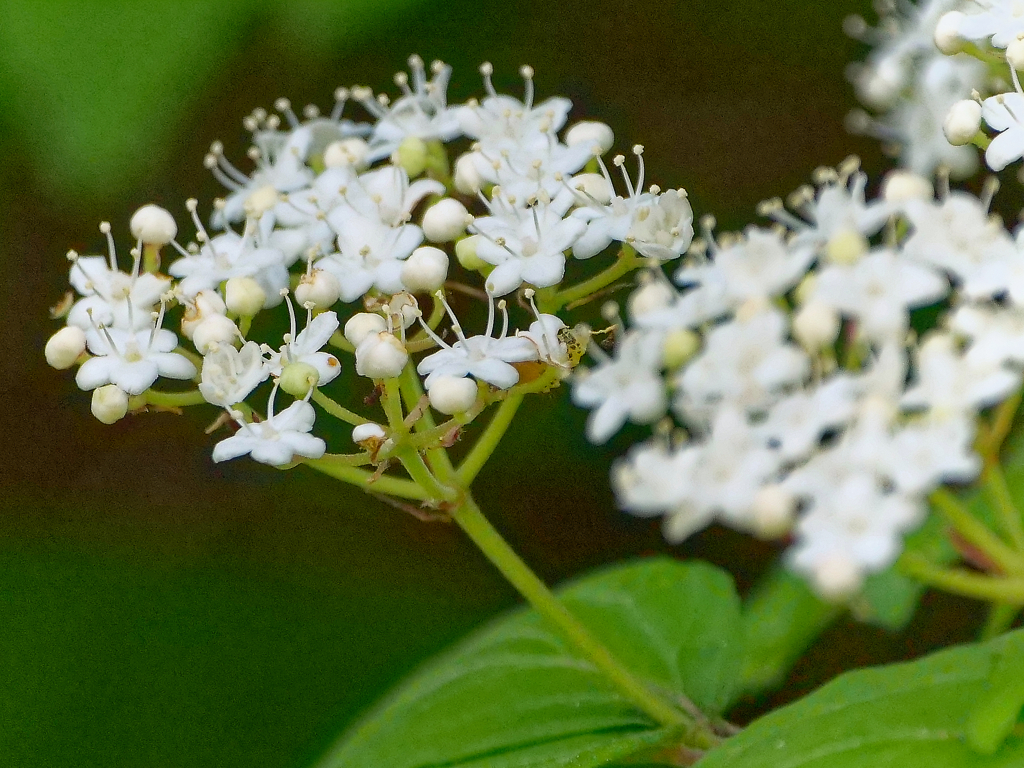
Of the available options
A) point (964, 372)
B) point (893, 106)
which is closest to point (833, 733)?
point (964, 372)

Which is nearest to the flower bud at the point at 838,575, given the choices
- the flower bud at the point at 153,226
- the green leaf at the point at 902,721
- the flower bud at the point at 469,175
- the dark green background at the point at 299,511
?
the green leaf at the point at 902,721

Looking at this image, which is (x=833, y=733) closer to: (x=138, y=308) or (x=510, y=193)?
(x=510, y=193)

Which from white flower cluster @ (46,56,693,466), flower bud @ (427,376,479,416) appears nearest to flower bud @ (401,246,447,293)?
white flower cluster @ (46,56,693,466)

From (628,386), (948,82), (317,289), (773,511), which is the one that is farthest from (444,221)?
(948,82)

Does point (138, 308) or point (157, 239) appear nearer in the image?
point (138, 308)

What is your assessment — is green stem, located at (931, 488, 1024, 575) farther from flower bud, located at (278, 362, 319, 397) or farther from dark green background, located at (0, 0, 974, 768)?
dark green background, located at (0, 0, 974, 768)

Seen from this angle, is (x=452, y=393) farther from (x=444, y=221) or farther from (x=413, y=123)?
(x=413, y=123)

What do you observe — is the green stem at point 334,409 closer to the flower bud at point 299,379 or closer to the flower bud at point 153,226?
the flower bud at point 299,379
